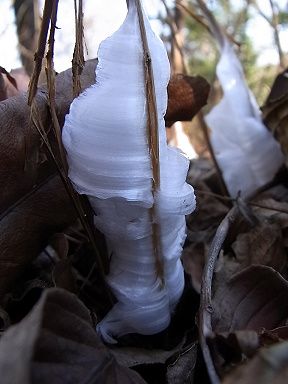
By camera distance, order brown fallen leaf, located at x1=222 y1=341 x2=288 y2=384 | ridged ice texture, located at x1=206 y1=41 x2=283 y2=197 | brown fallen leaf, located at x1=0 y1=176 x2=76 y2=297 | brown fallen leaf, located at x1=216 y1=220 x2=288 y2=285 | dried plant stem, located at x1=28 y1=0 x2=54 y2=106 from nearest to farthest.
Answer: brown fallen leaf, located at x1=222 y1=341 x2=288 y2=384 → dried plant stem, located at x1=28 y1=0 x2=54 y2=106 → brown fallen leaf, located at x1=0 y1=176 x2=76 y2=297 → brown fallen leaf, located at x1=216 y1=220 x2=288 y2=285 → ridged ice texture, located at x1=206 y1=41 x2=283 y2=197

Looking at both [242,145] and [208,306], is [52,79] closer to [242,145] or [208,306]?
[208,306]

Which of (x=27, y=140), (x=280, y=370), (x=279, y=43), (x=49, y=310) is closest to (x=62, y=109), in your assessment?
(x=27, y=140)

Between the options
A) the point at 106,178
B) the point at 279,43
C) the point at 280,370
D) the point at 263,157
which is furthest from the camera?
the point at 279,43

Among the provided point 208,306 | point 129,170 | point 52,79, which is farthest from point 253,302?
point 52,79

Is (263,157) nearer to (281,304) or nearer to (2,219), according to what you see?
(281,304)

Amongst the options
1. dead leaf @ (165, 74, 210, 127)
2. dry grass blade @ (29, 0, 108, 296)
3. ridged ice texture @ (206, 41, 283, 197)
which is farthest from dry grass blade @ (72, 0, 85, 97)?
ridged ice texture @ (206, 41, 283, 197)

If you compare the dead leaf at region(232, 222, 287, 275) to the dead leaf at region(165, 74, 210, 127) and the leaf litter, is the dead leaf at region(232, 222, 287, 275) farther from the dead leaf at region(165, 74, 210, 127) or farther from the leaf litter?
the dead leaf at region(165, 74, 210, 127)
